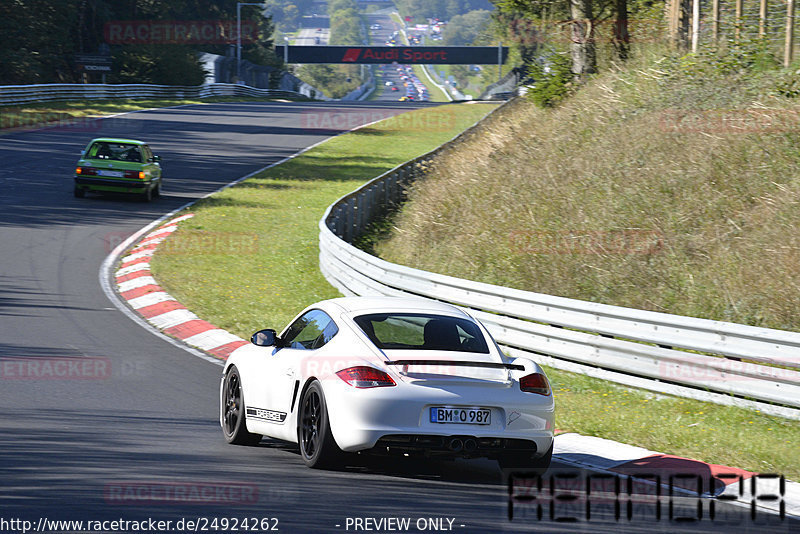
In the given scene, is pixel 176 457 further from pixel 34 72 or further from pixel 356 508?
pixel 34 72

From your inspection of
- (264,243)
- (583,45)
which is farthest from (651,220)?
(583,45)

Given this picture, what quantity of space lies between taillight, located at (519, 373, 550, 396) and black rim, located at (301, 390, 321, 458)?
1.50 metres

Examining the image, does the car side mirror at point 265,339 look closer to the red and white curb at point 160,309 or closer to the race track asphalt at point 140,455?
the race track asphalt at point 140,455

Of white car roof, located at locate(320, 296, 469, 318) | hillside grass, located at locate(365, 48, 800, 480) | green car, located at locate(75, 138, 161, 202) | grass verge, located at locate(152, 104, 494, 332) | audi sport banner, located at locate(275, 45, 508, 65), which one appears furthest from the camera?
audi sport banner, located at locate(275, 45, 508, 65)

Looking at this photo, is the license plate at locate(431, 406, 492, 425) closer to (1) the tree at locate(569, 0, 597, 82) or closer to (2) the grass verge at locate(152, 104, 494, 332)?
(2) the grass verge at locate(152, 104, 494, 332)

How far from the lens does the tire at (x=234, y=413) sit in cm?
870

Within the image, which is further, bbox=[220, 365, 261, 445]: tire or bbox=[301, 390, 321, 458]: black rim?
bbox=[220, 365, 261, 445]: tire

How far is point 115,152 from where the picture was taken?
1077 inches

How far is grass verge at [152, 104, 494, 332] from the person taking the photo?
1708cm

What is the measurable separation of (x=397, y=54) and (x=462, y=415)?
128 m

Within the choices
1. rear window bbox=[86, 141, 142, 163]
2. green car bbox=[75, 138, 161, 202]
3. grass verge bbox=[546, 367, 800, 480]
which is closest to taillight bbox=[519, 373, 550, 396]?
Result: grass verge bbox=[546, 367, 800, 480]

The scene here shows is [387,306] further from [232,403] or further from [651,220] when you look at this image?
[651,220]

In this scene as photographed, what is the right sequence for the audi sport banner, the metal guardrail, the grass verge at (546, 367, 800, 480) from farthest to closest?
the audi sport banner, the metal guardrail, the grass verge at (546, 367, 800, 480)

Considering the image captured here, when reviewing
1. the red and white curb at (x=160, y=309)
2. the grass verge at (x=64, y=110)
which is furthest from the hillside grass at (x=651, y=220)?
the grass verge at (x=64, y=110)
